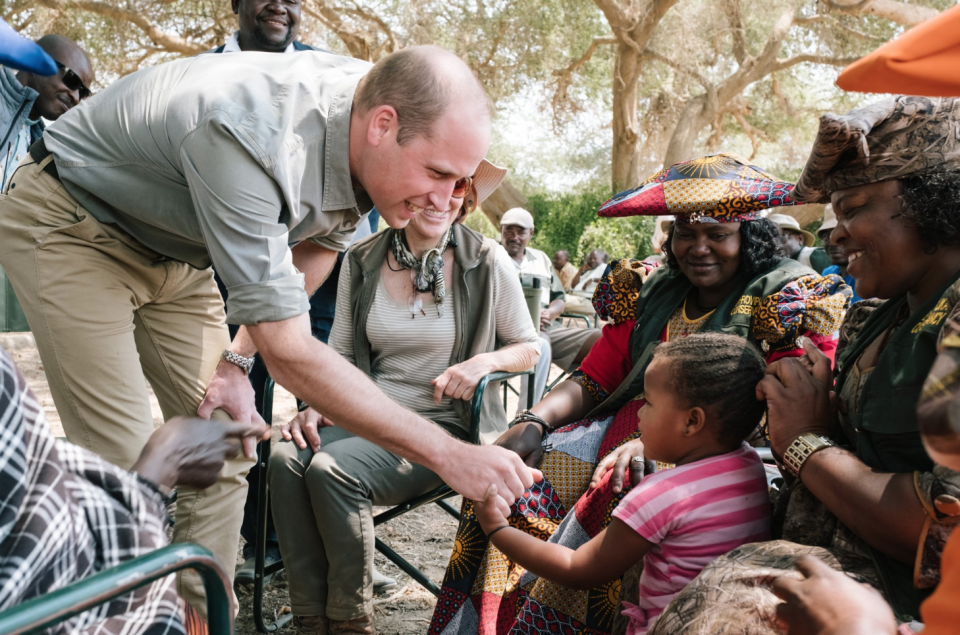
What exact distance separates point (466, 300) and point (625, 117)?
12926mm

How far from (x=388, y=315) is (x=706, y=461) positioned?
160cm

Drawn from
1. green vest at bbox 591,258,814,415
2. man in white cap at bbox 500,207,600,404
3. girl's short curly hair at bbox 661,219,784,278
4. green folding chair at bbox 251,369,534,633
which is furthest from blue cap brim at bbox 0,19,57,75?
man in white cap at bbox 500,207,600,404

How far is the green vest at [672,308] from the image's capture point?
2.75 meters

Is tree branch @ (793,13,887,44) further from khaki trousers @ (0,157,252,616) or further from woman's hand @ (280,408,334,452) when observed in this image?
khaki trousers @ (0,157,252,616)

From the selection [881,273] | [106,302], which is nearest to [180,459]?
[106,302]

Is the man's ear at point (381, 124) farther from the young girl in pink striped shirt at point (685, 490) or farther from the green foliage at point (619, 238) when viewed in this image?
the green foliage at point (619, 238)

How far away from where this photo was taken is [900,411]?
176 cm

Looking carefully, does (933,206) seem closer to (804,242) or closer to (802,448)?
(802,448)

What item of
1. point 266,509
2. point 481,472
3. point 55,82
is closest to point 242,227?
point 481,472

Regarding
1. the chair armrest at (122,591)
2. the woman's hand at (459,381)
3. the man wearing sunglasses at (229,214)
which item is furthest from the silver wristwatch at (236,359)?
the chair armrest at (122,591)

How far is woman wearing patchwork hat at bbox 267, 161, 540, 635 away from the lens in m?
2.89

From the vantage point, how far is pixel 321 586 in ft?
9.67

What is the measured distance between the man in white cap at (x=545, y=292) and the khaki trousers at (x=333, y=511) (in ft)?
8.70

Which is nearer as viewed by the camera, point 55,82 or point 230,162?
point 230,162
